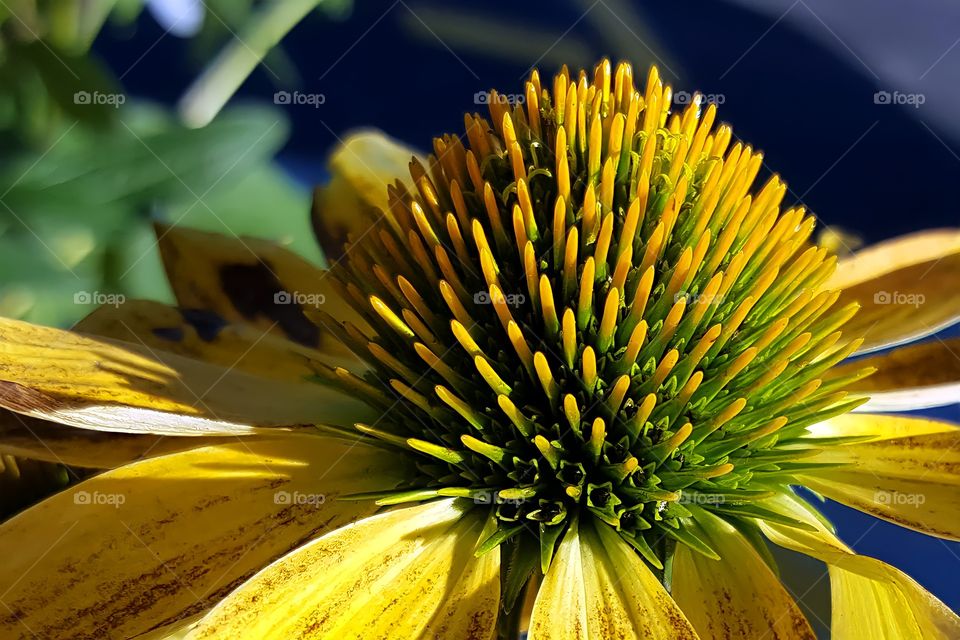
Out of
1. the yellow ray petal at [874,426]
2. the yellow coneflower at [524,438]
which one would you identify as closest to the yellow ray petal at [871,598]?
the yellow coneflower at [524,438]

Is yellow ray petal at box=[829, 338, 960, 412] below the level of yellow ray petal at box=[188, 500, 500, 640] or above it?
above

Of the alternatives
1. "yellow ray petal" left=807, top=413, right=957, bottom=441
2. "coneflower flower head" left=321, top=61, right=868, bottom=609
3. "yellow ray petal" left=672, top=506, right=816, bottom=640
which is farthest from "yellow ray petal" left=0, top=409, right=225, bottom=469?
"yellow ray petal" left=807, top=413, right=957, bottom=441

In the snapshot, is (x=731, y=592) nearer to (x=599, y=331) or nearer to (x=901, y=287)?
(x=599, y=331)

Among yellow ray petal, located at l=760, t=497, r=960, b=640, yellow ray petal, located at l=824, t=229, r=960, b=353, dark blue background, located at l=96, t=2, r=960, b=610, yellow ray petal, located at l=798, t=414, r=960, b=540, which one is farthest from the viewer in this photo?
dark blue background, located at l=96, t=2, r=960, b=610

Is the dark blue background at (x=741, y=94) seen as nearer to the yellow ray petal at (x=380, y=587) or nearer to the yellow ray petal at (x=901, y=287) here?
the yellow ray petal at (x=901, y=287)

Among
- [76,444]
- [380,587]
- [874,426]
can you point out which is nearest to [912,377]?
[874,426]

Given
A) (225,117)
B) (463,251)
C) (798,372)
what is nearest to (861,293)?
(798,372)

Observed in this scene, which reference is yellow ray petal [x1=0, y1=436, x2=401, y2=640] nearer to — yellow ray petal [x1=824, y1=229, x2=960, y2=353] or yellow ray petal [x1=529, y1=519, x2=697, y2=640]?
yellow ray petal [x1=529, y1=519, x2=697, y2=640]
